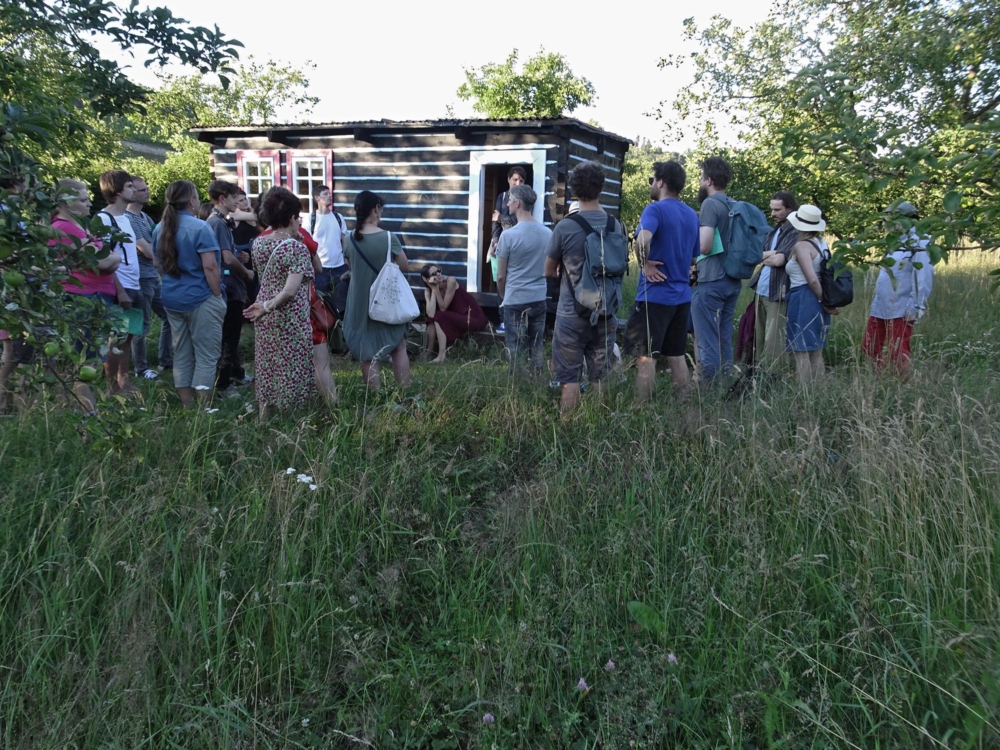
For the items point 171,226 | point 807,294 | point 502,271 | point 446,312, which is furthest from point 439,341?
point 807,294

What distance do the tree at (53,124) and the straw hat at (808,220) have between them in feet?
13.4

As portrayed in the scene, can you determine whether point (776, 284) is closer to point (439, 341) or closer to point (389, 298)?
point (389, 298)

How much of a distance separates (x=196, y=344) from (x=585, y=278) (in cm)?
304

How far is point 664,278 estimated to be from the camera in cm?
507

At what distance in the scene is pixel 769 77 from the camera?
1527cm

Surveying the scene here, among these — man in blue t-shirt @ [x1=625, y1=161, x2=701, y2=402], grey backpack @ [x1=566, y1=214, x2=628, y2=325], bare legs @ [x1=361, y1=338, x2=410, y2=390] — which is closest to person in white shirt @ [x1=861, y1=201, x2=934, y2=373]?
man in blue t-shirt @ [x1=625, y1=161, x2=701, y2=402]

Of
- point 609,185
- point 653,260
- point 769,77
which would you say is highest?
point 769,77

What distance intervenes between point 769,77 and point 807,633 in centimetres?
1531

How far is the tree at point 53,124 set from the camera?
237 cm

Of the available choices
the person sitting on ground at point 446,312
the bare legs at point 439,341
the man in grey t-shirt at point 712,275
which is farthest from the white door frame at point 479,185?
the man in grey t-shirt at point 712,275

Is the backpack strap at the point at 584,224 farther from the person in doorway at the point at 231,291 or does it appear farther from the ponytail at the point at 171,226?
the person in doorway at the point at 231,291

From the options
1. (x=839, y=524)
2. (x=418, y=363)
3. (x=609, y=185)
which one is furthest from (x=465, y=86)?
(x=839, y=524)

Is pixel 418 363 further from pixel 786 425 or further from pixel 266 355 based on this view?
pixel 786 425

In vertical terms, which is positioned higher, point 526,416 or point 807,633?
point 526,416
